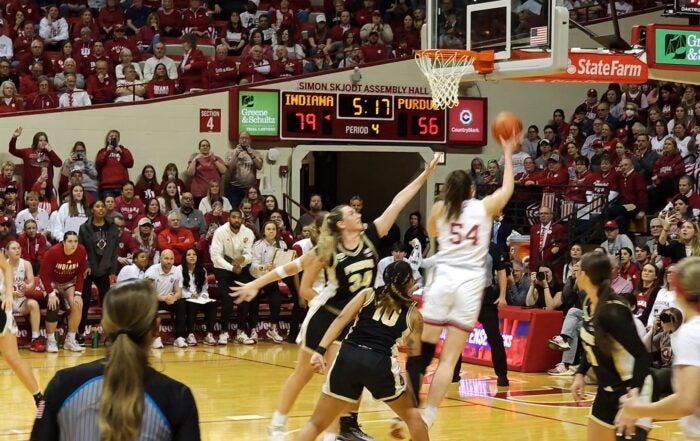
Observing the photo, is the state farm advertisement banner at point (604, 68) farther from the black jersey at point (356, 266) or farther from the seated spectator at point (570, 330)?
the black jersey at point (356, 266)

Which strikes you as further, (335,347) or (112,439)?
(335,347)

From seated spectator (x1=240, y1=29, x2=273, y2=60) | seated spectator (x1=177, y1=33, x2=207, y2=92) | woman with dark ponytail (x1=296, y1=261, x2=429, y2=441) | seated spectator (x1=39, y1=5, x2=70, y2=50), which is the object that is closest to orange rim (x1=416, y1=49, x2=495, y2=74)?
woman with dark ponytail (x1=296, y1=261, x2=429, y2=441)

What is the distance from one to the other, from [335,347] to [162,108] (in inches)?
453

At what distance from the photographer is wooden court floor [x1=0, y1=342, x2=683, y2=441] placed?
9.09 m

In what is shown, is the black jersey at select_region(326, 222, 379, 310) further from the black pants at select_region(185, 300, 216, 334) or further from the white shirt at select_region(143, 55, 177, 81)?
the white shirt at select_region(143, 55, 177, 81)

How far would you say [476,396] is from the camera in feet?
36.3

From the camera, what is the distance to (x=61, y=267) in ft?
46.4

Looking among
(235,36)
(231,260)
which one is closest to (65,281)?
(231,260)

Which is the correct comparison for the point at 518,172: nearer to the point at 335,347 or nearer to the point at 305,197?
the point at 305,197

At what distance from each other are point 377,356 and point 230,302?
915 centimetres

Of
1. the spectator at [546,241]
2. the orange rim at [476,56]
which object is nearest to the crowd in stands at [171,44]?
the spectator at [546,241]

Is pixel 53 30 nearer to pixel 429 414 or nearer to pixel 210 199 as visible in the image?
pixel 210 199

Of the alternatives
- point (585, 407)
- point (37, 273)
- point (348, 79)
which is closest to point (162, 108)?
point (348, 79)

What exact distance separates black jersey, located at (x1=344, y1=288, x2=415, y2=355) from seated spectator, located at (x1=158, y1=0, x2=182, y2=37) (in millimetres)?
14993
